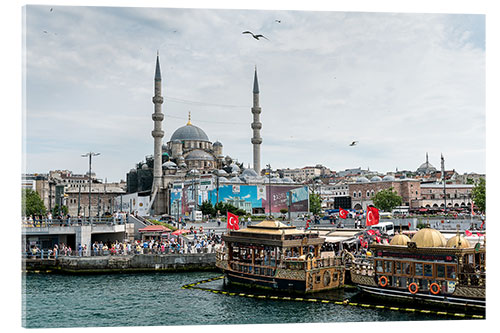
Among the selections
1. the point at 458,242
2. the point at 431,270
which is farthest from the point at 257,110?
the point at 458,242

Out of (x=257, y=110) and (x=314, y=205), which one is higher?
(x=257, y=110)

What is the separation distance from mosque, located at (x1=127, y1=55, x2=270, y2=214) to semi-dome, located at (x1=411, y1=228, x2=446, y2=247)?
105 ft

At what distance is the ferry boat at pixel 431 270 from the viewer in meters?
9.89

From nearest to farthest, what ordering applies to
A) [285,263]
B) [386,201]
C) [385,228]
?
[285,263]
[385,228]
[386,201]

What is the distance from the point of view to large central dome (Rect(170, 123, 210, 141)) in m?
52.6

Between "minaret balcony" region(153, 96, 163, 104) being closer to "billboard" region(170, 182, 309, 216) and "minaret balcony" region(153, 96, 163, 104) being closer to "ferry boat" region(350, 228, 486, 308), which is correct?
"billboard" region(170, 182, 309, 216)

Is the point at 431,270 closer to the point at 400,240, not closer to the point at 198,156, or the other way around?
the point at 400,240

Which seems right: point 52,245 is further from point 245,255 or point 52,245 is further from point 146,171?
point 146,171

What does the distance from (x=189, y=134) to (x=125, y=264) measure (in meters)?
36.3

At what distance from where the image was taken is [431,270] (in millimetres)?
10391

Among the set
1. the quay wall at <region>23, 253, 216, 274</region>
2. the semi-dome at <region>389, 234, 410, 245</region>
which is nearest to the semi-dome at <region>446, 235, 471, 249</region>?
the semi-dome at <region>389, 234, 410, 245</region>

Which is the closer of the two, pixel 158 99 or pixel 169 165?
pixel 158 99

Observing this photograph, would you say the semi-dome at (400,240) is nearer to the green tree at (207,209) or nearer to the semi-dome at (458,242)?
the semi-dome at (458,242)
